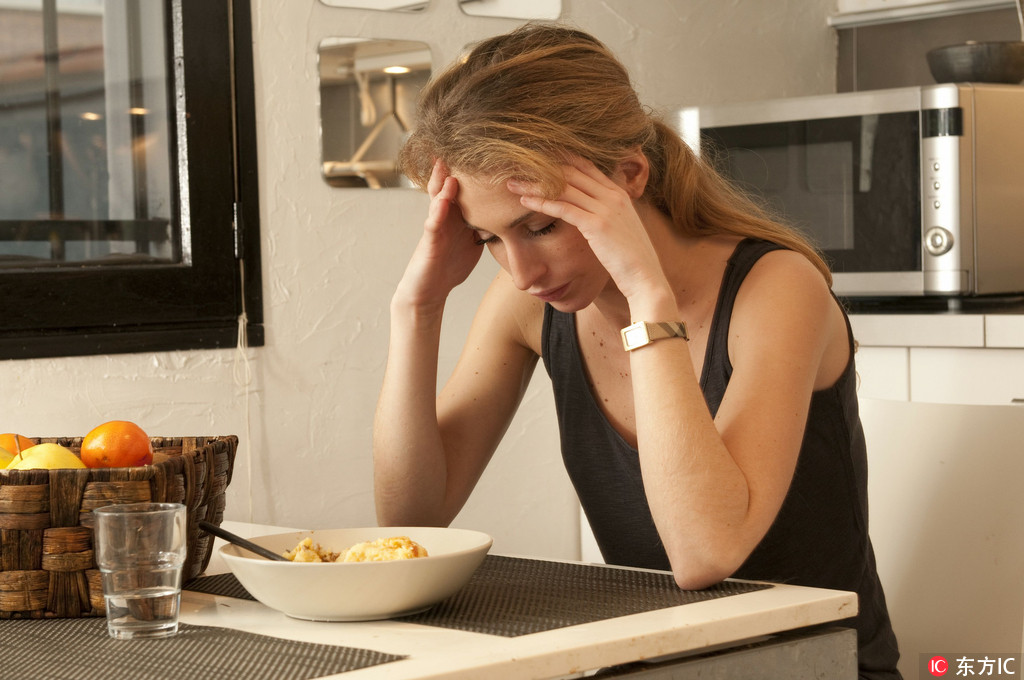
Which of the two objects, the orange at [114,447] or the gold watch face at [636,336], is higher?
the gold watch face at [636,336]

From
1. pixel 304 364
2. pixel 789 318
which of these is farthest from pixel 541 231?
pixel 304 364

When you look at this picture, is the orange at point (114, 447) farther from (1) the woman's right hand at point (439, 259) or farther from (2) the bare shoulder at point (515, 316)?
(2) the bare shoulder at point (515, 316)

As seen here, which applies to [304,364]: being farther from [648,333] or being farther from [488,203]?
[648,333]

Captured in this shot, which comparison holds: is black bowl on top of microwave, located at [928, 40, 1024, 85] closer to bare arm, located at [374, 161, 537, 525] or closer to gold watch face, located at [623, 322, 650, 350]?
bare arm, located at [374, 161, 537, 525]

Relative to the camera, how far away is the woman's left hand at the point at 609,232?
113 centimetres

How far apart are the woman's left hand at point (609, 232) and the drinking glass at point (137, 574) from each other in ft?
1.51

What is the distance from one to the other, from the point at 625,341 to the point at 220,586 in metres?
0.42

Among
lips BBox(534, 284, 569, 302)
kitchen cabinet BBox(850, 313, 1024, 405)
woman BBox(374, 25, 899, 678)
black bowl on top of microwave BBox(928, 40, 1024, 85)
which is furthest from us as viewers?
black bowl on top of microwave BBox(928, 40, 1024, 85)

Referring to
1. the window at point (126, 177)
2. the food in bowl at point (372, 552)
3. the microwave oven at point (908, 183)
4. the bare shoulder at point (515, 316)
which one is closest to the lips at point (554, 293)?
the bare shoulder at point (515, 316)

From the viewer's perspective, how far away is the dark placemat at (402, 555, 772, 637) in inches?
33.6

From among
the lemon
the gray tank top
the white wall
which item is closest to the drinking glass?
the lemon

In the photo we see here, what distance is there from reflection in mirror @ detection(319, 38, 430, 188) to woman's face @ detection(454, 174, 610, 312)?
1.00 m

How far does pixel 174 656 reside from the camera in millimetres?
792

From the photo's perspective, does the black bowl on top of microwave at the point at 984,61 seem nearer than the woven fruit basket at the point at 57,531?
No
